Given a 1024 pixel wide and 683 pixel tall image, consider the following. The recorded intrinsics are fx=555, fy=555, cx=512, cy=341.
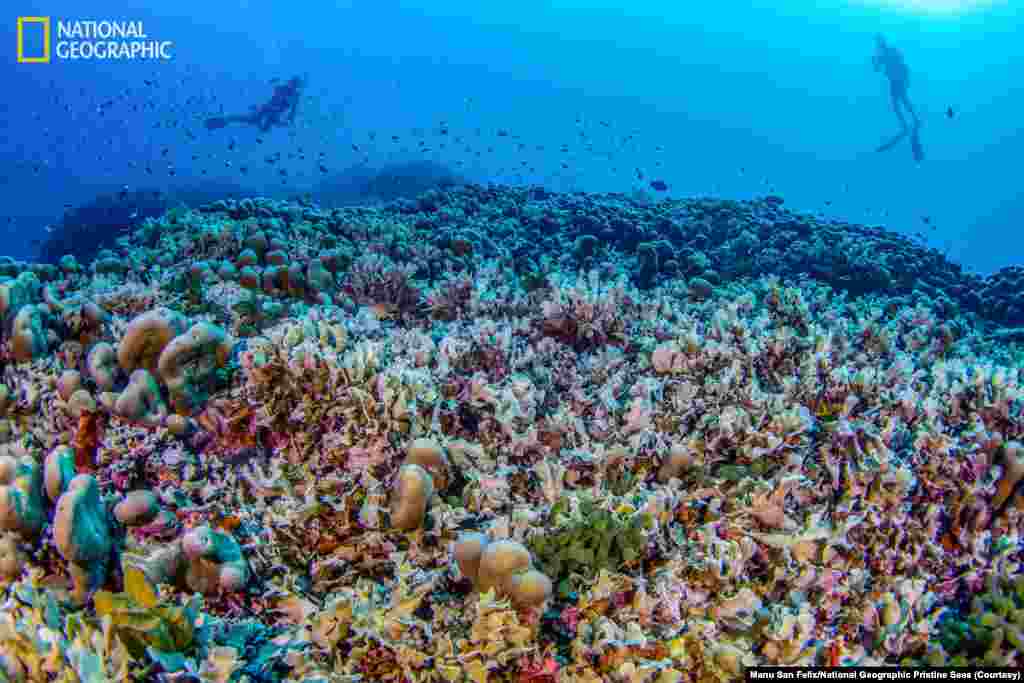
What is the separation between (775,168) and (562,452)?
120822 mm

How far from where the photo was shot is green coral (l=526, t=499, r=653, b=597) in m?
2.52

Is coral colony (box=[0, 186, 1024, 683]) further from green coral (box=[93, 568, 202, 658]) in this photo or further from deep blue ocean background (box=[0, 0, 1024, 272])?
deep blue ocean background (box=[0, 0, 1024, 272])

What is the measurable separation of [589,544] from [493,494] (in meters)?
0.58

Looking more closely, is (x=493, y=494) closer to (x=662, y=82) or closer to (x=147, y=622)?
(x=147, y=622)

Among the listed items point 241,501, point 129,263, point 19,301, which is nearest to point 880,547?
point 241,501

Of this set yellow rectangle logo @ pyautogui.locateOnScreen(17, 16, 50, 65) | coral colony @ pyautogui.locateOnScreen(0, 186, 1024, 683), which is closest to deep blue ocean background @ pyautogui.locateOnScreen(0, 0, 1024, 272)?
yellow rectangle logo @ pyautogui.locateOnScreen(17, 16, 50, 65)

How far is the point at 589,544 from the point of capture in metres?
2.61

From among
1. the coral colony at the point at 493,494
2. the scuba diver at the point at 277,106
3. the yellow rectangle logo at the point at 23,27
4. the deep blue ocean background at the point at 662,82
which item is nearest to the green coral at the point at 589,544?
the coral colony at the point at 493,494

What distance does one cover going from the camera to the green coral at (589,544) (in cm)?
252

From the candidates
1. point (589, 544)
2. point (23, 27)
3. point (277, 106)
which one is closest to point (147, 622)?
point (589, 544)

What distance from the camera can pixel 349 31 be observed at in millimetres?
117188

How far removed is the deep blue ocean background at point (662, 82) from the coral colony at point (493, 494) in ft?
247

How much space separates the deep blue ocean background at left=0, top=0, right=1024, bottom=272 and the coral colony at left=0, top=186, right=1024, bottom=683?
75247mm

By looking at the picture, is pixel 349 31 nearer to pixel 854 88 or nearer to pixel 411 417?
pixel 854 88
